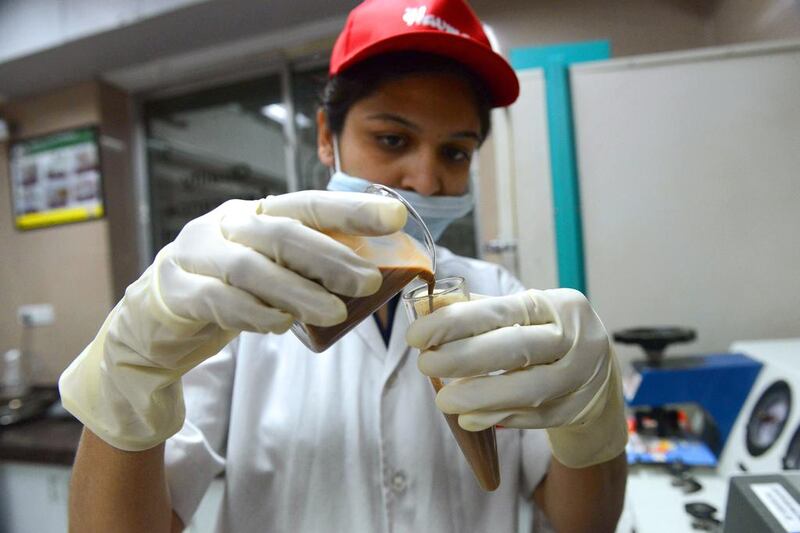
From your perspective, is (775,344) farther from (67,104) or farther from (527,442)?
(67,104)

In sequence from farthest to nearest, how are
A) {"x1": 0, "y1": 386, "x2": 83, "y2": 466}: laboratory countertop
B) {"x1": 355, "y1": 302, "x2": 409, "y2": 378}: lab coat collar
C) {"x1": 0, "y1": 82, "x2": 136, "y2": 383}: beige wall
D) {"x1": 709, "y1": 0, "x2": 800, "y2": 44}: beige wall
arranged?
Answer: 1. {"x1": 0, "y1": 82, "x2": 136, "y2": 383}: beige wall
2. {"x1": 0, "y1": 386, "x2": 83, "y2": 466}: laboratory countertop
3. {"x1": 709, "y1": 0, "x2": 800, "y2": 44}: beige wall
4. {"x1": 355, "y1": 302, "x2": 409, "y2": 378}: lab coat collar

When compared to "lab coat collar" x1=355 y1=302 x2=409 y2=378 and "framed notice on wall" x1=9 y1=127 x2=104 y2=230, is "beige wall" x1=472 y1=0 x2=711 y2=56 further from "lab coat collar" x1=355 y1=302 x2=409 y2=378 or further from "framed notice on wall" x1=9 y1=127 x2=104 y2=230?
"framed notice on wall" x1=9 y1=127 x2=104 y2=230

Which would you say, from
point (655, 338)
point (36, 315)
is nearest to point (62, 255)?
point (36, 315)

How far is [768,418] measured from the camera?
111 centimetres

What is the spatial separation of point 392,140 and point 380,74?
0.13 m

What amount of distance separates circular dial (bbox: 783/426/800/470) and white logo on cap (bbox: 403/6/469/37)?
1157 millimetres

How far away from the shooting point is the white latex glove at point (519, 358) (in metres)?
0.53

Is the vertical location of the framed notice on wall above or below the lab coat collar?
above

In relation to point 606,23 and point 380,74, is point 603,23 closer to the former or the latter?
point 606,23

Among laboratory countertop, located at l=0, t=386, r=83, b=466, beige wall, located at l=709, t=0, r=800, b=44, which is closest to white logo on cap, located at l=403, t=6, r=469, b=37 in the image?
beige wall, located at l=709, t=0, r=800, b=44

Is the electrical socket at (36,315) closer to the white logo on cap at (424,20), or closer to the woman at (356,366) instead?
the woman at (356,366)

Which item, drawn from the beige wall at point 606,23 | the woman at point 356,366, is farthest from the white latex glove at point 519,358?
the beige wall at point 606,23

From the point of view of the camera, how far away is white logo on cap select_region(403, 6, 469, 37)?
31.8 inches

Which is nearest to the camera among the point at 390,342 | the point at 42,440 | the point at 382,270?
the point at 382,270
